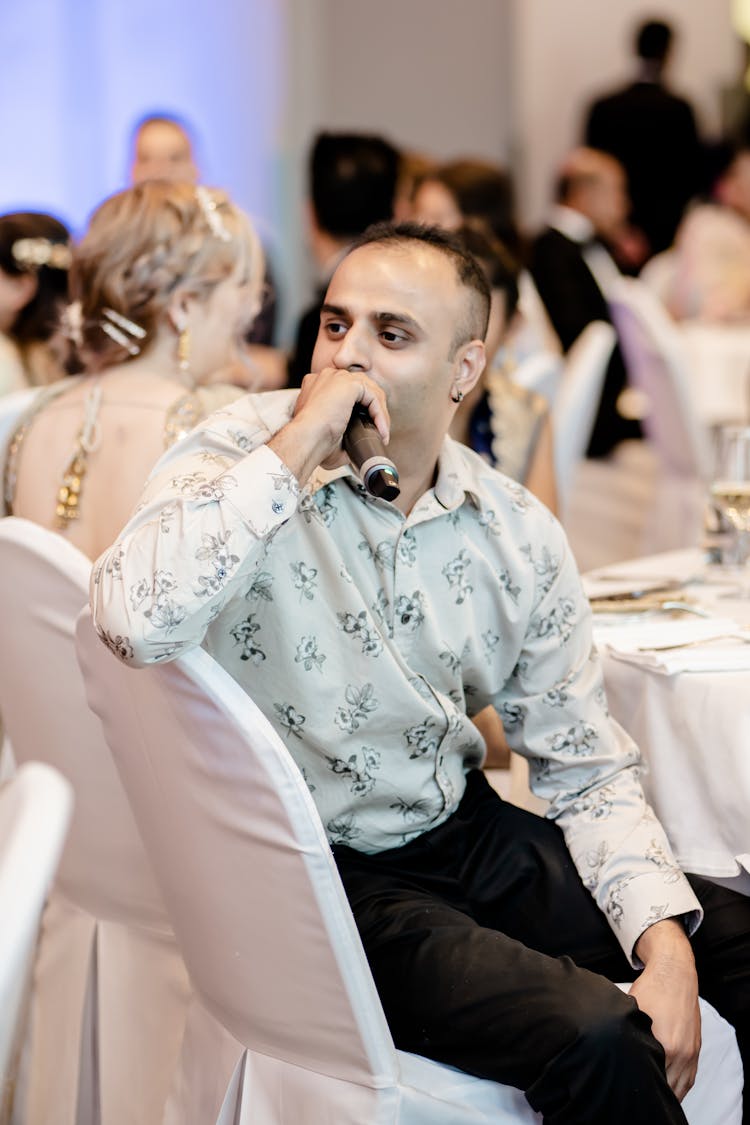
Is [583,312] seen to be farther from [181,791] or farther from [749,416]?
[181,791]

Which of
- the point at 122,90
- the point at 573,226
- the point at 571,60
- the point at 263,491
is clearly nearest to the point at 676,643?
the point at 263,491

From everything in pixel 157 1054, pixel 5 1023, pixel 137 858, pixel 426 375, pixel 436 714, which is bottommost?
pixel 157 1054

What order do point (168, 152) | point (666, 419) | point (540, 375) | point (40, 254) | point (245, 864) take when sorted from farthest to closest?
point (666, 419), point (168, 152), point (540, 375), point (40, 254), point (245, 864)

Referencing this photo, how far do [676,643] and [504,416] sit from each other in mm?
1190

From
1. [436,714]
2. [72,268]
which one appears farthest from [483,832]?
[72,268]

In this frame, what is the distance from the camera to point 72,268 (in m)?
2.49

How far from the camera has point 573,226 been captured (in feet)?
19.1

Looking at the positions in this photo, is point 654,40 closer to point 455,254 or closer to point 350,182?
point 350,182

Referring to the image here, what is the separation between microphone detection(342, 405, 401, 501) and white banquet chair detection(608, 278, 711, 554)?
2674 millimetres

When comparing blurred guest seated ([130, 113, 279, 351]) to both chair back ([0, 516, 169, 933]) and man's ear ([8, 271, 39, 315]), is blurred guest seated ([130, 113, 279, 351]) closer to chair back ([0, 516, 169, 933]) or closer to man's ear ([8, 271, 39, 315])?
man's ear ([8, 271, 39, 315])

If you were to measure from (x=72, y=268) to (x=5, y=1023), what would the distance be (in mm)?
1800

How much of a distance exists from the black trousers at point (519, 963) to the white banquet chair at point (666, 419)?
252cm

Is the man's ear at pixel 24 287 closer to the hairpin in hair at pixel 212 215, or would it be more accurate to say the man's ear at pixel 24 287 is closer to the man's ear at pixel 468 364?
the hairpin in hair at pixel 212 215

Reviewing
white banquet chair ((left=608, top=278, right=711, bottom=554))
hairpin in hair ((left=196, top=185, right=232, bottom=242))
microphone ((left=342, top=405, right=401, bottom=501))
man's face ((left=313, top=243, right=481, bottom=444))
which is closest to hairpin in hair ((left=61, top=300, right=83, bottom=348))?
hairpin in hair ((left=196, top=185, right=232, bottom=242))
